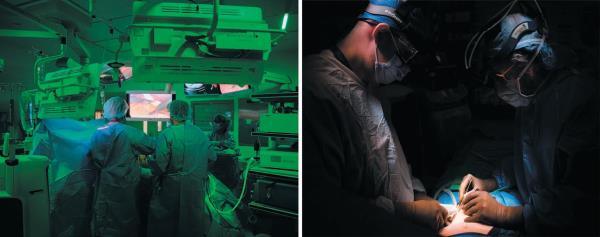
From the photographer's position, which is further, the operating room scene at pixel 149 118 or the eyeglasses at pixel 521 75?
the eyeglasses at pixel 521 75

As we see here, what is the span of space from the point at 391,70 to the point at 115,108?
150cm

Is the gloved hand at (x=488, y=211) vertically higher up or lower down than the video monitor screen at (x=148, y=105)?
lower down

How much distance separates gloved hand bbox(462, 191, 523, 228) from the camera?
7.16 ft

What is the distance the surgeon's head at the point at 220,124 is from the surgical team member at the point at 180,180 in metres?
0.08

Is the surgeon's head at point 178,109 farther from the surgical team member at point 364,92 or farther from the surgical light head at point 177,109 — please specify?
the surgical team member at point 364,92

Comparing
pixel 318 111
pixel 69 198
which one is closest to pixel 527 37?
pixel 318 111

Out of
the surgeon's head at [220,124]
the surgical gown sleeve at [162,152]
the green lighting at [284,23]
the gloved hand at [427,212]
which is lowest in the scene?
the gloved hand at [427,212]

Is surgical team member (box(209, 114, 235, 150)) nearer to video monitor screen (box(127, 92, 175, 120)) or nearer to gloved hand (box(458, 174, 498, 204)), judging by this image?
video monitor screen (box(127, 92, 175, 120))

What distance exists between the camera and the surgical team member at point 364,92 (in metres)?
2.11

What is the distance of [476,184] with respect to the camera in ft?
7.14

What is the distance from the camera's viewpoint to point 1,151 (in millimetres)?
1958

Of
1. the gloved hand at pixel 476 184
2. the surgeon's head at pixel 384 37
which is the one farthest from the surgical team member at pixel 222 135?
the gloved hand at pixel 476 184

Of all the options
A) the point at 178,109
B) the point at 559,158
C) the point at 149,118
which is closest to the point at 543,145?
the point at 559,158

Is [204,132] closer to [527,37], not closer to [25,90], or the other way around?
→ [25,90]
